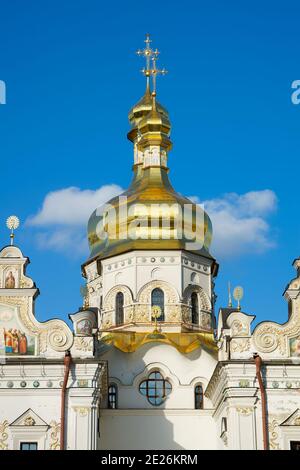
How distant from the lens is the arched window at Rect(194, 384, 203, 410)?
32.2 meters

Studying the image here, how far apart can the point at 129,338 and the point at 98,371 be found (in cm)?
595

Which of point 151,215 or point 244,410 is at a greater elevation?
point 151,215

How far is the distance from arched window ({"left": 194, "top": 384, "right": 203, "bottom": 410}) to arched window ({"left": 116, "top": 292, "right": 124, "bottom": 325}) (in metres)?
4.22

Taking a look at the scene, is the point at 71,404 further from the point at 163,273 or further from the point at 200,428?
the point at 163,273

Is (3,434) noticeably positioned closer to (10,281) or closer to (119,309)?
(10,281)

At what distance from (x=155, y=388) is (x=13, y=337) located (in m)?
6.64

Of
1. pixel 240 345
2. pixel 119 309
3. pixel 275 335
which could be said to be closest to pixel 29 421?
pixel 240 345

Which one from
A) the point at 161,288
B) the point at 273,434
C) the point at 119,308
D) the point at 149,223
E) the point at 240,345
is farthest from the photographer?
the point at 149,223

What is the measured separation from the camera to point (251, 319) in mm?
28062

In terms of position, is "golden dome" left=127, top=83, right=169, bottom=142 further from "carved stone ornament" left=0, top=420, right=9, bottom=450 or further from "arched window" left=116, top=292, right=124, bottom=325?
"carved stone ornament" left=0, top=420, right=9, bottom=450

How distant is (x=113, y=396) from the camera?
32344 mm

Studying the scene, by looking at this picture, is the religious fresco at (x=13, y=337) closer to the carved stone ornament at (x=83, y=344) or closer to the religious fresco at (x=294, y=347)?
the carved stone ornament at (x=83, y=344)

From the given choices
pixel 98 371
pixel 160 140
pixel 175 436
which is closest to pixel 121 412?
pixel 175 436

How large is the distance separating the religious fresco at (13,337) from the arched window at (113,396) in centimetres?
558
